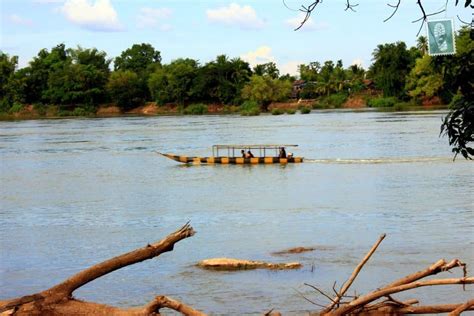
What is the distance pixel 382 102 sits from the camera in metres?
92.6

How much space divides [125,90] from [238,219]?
88.3 metres

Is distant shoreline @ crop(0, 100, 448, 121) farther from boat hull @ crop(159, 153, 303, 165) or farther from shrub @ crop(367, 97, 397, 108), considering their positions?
boat hull @ crop(159, 153, 303, 165)

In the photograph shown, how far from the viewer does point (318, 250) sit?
15461mm

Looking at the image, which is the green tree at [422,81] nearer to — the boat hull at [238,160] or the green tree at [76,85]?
the green tree at [76,85]

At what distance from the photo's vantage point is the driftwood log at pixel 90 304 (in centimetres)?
475

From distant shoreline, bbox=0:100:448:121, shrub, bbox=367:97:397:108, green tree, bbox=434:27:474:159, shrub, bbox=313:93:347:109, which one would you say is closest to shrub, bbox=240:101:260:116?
distant shoreline, bbox=0:100:448:121

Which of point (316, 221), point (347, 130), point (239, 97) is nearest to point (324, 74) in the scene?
point (239, 97)

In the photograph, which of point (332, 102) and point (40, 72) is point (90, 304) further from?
point (40, 72)

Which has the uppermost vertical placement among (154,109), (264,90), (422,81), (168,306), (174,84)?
(174,84)

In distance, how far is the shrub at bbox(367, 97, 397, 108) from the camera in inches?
3602

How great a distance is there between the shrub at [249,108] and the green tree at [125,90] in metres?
16.6

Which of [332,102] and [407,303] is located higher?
[407,303]

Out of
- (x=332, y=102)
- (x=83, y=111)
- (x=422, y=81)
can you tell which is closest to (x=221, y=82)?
(x=332, y=102)

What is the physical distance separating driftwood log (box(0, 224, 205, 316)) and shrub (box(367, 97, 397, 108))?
290 feet
